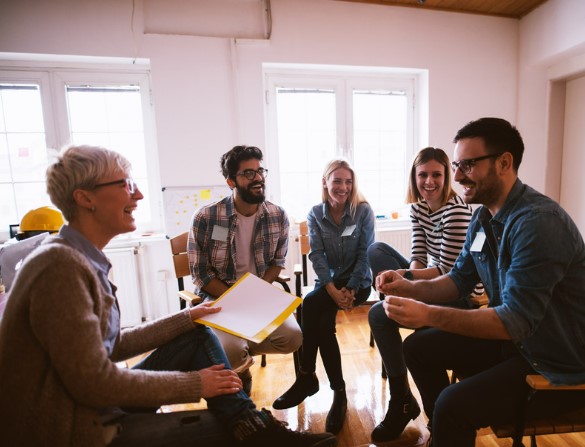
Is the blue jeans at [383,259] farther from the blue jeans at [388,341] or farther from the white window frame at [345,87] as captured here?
the white window frame at [345,87]

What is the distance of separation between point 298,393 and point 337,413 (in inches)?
8.9

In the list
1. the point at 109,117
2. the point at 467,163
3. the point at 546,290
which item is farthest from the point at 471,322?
the point at 109,117

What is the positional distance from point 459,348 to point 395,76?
10.0ft

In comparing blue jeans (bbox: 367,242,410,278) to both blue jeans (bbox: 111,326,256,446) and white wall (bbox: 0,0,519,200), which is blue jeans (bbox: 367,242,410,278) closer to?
blue jeans (bbox: 111,326,256,446)

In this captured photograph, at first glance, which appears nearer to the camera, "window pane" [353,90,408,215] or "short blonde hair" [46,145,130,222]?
"short blonde hair" [46,145,130,222]

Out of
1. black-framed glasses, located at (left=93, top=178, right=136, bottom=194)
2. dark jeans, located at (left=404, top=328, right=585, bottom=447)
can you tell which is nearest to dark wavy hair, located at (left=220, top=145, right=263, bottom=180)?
black-framed glasses, located at (left=93, top=178, right=136, bottom=194)

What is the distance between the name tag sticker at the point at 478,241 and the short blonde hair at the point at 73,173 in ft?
4.38

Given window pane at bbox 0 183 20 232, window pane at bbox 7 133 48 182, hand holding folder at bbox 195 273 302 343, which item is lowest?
hand holding folder at bbox 195 273 302 343

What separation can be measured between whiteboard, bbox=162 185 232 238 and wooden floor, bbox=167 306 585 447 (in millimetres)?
1448

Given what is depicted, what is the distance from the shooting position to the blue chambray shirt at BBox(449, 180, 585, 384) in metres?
0.97

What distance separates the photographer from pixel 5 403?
75 centimetres

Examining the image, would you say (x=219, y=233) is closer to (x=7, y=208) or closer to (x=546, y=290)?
(x=546, y=290)

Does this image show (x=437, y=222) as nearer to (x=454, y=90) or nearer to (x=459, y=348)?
(x=459, y=348)

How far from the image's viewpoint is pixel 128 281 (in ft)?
9.66
